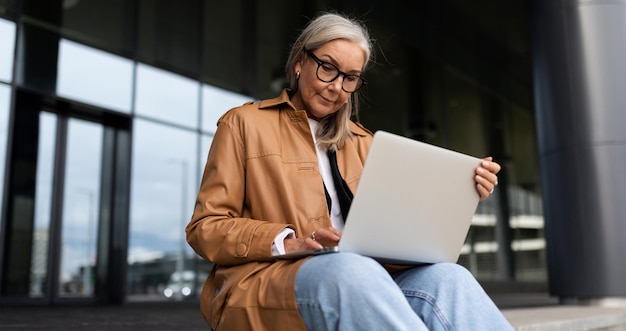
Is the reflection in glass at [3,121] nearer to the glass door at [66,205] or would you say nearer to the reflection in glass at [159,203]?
the glass door at [66,205]

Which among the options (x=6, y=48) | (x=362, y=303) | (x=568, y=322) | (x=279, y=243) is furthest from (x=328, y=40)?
(x=6, y=48)

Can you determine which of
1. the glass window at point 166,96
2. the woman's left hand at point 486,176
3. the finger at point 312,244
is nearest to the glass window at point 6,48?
the glass window at point 166,96

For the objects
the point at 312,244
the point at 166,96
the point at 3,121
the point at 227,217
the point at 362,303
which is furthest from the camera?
the point at 166,96

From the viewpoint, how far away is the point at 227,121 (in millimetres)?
1693

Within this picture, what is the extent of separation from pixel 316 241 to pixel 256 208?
0.25 meters

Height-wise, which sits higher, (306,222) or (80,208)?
(80,208)

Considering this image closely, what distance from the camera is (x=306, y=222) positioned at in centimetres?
166

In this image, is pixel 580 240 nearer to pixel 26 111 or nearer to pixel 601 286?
pixel 601 286

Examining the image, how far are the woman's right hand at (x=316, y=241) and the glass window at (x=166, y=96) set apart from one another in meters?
7.12

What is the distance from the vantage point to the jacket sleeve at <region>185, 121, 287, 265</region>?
58.9 inches

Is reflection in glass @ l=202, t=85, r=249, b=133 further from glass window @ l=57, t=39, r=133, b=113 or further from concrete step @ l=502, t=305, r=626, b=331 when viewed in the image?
concrete step @ l=502, t=305, r=626, b=331

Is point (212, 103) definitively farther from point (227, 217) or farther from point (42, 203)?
point (227, 217)

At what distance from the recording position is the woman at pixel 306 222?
1.32 m

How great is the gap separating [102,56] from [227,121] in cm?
669
